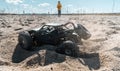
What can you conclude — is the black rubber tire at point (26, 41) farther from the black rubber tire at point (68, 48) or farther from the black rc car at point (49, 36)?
the black rubber tire at point (68, 48)

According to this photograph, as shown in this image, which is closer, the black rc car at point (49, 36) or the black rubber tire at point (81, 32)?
the black rc car at point (49, 36)

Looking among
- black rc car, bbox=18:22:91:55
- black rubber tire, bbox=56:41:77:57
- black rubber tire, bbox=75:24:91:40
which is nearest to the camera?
black rubber tire, bbox=56:41:77:57

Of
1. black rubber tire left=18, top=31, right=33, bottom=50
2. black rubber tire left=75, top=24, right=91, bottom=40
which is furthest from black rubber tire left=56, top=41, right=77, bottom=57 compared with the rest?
black rubber tire left=75, top=24, right=91, bottom=40

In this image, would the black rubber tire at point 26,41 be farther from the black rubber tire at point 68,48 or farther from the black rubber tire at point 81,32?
the black rubber tire at point 81,32

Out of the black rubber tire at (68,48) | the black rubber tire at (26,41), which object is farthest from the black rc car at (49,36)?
the black rubber tire at (68,48)

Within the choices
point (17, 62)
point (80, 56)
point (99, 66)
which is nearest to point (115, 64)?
point (99, 66)

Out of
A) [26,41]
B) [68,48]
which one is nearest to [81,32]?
[68,48]

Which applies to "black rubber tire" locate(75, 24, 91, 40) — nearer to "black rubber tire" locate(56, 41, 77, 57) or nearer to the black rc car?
the black rc car

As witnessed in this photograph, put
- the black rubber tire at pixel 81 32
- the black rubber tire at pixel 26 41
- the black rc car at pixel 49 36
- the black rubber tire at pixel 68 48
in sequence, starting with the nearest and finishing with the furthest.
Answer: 1. the black rubber tire at pixel 68 48
2. the black rc car at pixel 49 36
3. the black rubber tire at pixel 26 41
4. the black rubber tire at pixel 81 32

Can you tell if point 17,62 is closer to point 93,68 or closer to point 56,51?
point 56,51

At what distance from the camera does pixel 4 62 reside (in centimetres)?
1139

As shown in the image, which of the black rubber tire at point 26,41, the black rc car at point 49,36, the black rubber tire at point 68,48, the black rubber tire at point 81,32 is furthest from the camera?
the black rubber tire at point 81,32

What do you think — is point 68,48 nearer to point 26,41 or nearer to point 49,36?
point 49,36

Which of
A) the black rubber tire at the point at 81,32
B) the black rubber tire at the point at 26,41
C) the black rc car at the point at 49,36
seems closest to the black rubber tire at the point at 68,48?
the black rc car at the point at 49,36
